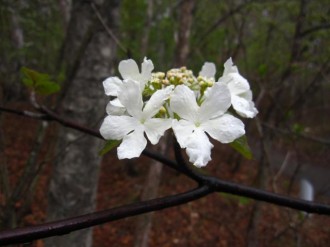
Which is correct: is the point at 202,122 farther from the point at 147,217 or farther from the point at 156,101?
the point at 147,217

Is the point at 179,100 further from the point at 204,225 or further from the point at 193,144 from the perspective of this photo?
the point at 204,225

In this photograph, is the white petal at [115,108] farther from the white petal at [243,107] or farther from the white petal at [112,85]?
the white petal at [243,107]

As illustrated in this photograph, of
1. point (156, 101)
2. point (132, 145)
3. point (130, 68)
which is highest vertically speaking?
point (130, 68)

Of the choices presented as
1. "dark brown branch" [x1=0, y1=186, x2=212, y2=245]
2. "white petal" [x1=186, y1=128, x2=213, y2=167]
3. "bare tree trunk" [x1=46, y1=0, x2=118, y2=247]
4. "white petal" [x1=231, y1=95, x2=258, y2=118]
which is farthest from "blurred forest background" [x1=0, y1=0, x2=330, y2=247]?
"dark brown branch" [x1=0, y1=186, x2=212, y2=245]

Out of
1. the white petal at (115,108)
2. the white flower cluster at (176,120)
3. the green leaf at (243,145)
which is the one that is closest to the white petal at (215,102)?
the white flower cluster at (176,120)

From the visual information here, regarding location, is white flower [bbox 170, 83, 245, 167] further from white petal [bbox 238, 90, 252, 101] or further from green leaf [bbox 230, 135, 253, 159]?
white petal [bbox 238, 90, 252, 101]

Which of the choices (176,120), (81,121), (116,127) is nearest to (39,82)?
(116,127)

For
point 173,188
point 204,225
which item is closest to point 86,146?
point 204,225
